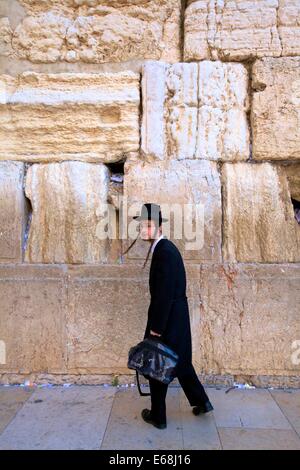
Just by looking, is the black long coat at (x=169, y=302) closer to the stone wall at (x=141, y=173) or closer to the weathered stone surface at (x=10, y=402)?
the stone wall at (x=141, y=173)

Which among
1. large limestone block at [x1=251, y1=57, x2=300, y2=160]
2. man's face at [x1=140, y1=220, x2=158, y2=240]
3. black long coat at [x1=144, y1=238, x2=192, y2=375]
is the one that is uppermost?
large limestone block at [x1=251, y1=57, x2=300, y2=160]

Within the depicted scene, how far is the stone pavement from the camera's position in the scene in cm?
288

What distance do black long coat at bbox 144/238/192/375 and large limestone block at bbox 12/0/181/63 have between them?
2.39 meters

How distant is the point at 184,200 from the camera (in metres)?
4.13

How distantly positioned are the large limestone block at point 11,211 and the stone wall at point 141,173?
0.01 metres

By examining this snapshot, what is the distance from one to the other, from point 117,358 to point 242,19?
3668 mm

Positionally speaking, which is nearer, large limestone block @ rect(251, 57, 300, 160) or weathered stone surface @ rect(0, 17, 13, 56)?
large limestone block @ rect(251, 57, 300, 160)

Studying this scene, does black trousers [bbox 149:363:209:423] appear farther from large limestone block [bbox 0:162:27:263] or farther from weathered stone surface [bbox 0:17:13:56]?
weathered stone surface [bbox 0:17:13:56]

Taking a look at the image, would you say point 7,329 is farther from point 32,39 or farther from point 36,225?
point 32,39

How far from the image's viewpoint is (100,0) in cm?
432

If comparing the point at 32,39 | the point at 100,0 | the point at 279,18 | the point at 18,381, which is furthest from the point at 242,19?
the point at 18,381

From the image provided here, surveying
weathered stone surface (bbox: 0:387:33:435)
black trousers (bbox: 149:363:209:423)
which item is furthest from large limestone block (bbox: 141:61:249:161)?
weathered stone surface (bbox: 0:387:33:435)

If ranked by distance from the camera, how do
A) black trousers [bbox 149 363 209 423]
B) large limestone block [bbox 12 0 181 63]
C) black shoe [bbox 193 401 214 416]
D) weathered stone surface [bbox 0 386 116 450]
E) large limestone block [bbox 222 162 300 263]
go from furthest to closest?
large limestone block [bbox 12 0 181 63], large limestone block [bbox 222 162 300 263], black shoe [bbox 193 401 214 416], black trousers [bbox 149 363 209 423], weathered stone surface [bbox 0 386 116 450]

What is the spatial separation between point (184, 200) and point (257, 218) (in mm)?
758
